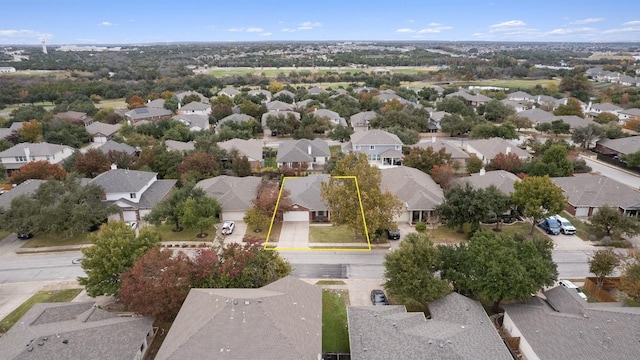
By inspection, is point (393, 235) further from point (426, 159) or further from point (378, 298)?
point (426, 159)

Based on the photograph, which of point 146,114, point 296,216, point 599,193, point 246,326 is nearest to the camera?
point 246,326

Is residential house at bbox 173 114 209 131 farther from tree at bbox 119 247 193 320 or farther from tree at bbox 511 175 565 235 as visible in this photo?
tree at bbox 511 175 565 235

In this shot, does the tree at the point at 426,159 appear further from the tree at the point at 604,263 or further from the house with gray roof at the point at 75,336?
the house with gray roof at the point at 75,336

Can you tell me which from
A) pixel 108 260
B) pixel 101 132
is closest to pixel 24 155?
pixel 101 132

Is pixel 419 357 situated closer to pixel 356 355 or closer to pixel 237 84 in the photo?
pixel 356 355

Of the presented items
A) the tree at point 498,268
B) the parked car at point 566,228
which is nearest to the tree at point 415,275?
the tree at point 498,268

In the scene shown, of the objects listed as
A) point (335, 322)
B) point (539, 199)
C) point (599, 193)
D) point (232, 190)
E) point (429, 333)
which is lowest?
point (335, 322)
